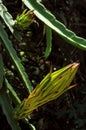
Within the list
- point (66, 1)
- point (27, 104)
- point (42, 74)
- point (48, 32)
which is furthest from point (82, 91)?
point (27, 104)

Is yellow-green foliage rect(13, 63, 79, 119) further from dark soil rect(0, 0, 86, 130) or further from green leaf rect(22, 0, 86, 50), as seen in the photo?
dark soil rect(0, 0, 86, 130)

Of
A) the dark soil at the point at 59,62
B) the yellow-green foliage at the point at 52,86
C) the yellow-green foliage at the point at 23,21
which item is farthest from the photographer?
the dark soil at the point at 59,62

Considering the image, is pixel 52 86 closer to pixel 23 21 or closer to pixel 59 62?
pixel 23 21

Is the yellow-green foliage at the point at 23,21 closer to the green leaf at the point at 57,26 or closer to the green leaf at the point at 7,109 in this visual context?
the green leaf at the point at 57,26

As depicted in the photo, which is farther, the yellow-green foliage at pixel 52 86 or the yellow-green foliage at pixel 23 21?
the yellow-green foliage at pixel 23 21

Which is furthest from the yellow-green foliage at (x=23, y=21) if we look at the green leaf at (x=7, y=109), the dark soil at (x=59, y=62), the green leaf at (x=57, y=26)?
the dark soil at (x=59, y=62)

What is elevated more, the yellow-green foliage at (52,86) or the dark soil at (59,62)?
the yellow-green foliage at (52,86)
